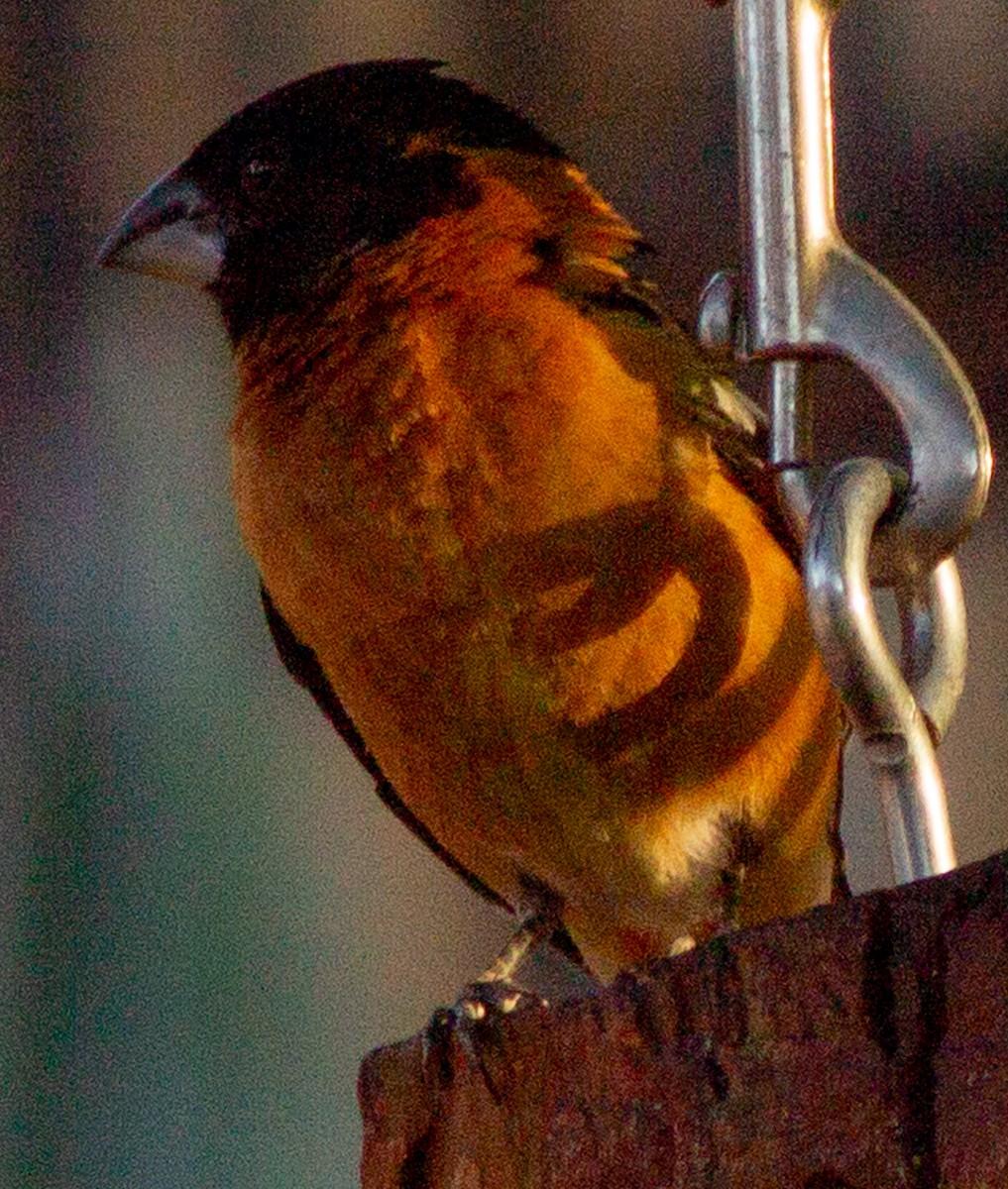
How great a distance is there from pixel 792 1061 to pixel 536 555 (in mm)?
955

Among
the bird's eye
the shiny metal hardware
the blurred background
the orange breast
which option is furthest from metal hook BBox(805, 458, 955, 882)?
the blurred background

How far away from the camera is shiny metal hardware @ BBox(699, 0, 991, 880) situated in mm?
1556

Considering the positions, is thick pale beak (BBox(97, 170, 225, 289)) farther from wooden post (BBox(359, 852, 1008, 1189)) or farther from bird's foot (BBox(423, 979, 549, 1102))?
wooden post (BBox(359, 852, 1008, 1189))

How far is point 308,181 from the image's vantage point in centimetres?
278

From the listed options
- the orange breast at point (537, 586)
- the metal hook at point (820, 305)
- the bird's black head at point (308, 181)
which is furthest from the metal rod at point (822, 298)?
the bird's black head at point (308, 181)

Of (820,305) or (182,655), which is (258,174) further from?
(182,655)

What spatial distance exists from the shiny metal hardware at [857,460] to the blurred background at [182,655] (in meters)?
2.90

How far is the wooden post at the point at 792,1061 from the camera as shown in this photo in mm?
1265

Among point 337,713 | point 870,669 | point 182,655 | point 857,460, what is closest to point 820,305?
point 857,460

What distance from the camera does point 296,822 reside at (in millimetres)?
5129

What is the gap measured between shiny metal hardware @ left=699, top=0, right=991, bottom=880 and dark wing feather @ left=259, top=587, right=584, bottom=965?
3.30 ft

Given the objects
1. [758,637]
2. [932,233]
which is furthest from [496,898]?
[932,233]

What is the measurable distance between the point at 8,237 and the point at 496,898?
2760 millimetres

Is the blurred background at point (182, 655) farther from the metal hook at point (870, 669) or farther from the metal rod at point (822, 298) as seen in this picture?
the metal hook at point (870, 669)
